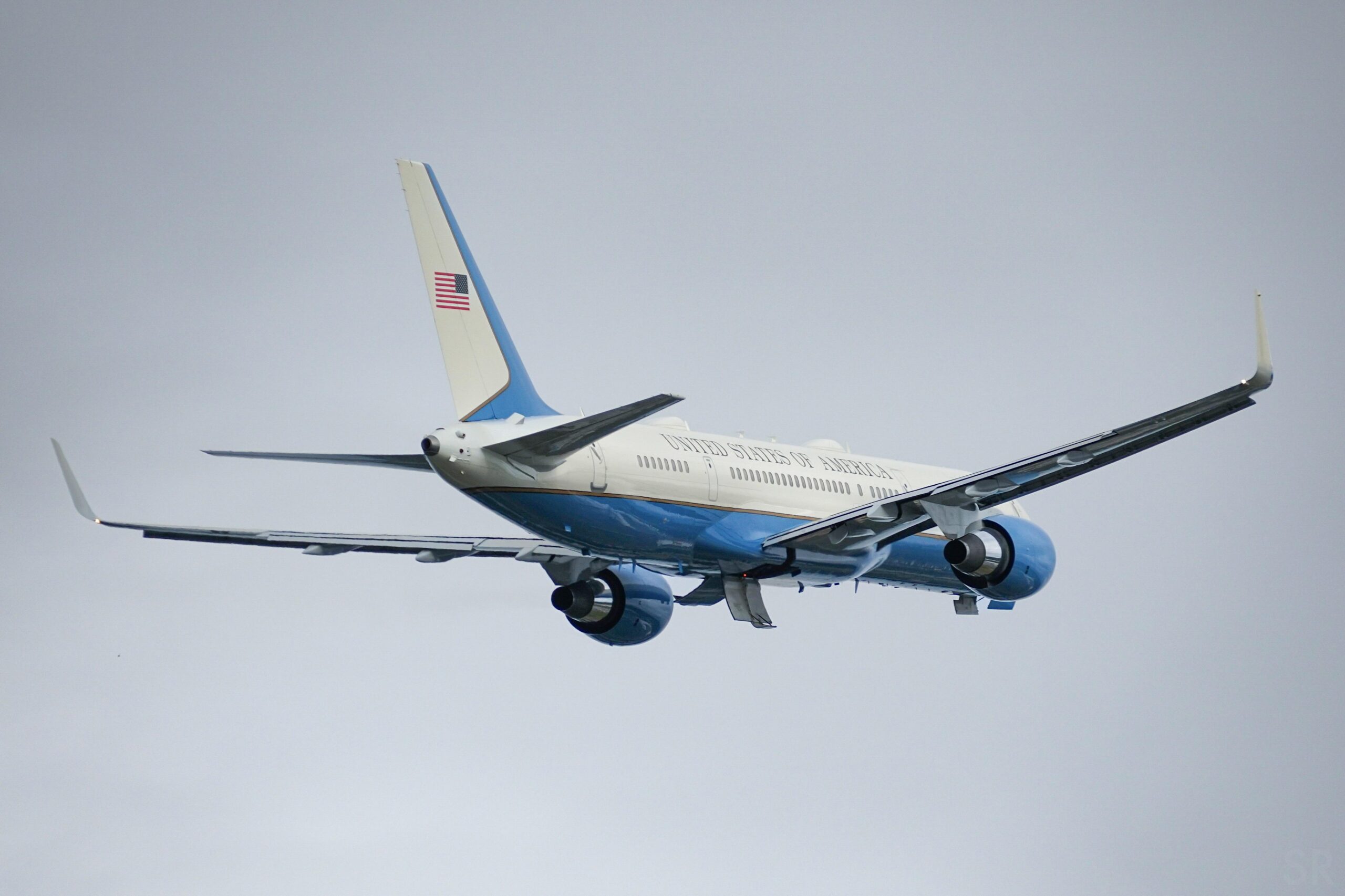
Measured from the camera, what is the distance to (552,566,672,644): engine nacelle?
38406 mm

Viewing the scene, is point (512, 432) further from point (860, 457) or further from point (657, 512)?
point (860, 457)

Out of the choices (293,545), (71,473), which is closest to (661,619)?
(293,545)

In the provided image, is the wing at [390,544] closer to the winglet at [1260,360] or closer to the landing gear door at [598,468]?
the landing gear door at [598,468]

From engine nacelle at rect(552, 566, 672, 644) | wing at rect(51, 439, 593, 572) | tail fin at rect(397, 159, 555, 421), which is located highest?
tail fin at rect(397, 159, 555, 421)

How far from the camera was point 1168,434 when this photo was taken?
102 feet

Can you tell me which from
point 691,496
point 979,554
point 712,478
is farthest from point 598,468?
point 979,554

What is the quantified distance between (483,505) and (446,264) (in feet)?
15.8

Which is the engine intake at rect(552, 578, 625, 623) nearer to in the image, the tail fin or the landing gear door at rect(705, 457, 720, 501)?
the landing gear door at rect(705, 457, 720, 501)

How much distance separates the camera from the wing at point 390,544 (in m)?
32.6

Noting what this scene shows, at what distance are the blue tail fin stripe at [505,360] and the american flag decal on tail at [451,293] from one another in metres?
0.29

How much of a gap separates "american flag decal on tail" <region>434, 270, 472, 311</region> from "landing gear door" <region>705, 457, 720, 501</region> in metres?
6.41

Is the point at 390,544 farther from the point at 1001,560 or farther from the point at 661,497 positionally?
the point at 1001,560

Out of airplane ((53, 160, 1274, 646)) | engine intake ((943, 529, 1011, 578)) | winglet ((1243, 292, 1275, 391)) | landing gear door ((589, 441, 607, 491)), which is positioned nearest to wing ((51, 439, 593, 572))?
airplane ((53, 160, 1274, 646))

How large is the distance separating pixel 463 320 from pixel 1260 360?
47.7 ft
